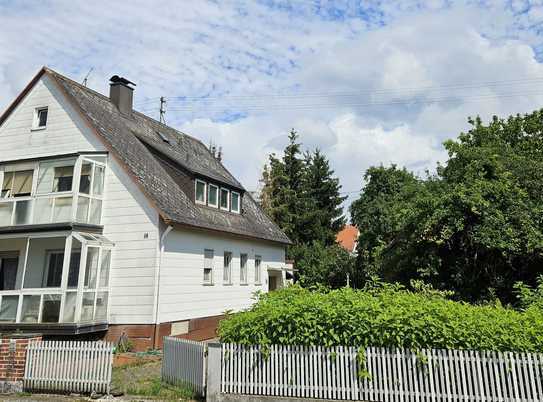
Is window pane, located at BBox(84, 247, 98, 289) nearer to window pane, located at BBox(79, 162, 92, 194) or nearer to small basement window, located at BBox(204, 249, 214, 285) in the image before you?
window pane, located at BBox(79, 162, 92, 194)

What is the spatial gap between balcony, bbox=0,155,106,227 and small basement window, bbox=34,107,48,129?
2.42 metres

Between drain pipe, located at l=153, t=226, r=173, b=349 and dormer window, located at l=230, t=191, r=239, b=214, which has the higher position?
dormer window, located at l=230, t=191, r=239, b=214

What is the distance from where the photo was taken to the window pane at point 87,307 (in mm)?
12758

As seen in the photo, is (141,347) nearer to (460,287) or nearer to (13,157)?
(13,157)

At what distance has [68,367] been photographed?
8.84m

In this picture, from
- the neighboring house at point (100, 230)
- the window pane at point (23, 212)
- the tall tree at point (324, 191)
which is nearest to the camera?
the neighboring house at point (100, 230)

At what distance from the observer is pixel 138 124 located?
19812 mm

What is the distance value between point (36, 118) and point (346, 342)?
1559cm

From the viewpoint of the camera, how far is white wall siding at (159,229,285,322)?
14.1 meters

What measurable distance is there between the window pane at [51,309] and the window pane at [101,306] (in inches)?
46.0

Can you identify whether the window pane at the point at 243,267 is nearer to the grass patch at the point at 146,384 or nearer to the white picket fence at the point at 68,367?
the grass patch at the point at 146,384

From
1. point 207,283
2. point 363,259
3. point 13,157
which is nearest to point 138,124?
point 13,157

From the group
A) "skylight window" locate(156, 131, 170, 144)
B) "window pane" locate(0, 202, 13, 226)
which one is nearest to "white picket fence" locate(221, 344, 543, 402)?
"window pane" locate(0, 202, 13, 226)

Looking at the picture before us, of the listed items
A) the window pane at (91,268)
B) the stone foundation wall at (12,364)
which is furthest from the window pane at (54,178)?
the stone foundation wall at (12,364)
